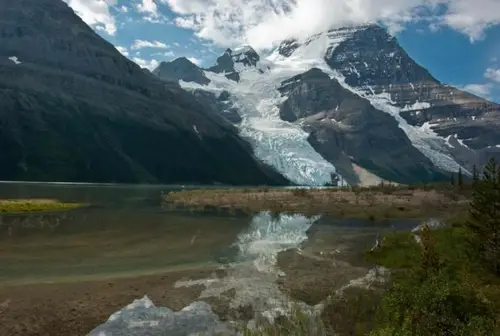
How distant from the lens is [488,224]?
2739cm

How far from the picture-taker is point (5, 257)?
32.2m

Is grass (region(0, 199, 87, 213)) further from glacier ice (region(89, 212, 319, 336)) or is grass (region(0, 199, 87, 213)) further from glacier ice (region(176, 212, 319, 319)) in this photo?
glacier ice (region(89, 212, 319, 336))

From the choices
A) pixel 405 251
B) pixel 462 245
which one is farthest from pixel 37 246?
pixel 462 245

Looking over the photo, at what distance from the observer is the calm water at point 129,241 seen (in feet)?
99.9

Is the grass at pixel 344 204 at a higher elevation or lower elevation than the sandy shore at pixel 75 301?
higher

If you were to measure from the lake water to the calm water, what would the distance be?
7 centimetres

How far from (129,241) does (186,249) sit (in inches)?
235

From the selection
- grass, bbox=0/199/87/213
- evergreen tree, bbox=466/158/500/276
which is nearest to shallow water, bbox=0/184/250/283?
grass, bbox=0/199/87/213

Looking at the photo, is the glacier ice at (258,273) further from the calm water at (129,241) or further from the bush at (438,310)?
the bush at (438,310)

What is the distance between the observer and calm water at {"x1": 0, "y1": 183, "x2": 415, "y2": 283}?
30.5 m

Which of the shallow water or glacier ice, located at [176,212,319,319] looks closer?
glacier ice, located at [176,212,319,319]

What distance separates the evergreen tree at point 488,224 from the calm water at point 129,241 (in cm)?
1068

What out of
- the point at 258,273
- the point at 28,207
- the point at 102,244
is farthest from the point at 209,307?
the point at 28,207

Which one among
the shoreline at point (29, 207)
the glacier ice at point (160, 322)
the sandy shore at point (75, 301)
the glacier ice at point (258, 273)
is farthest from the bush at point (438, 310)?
the shoreline at point (29, 207)
